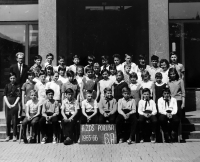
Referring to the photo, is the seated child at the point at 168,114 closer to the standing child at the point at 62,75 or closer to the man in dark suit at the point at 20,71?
the standing child at the point at 62,75

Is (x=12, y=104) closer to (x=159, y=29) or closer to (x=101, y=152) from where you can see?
(x=101, y=152)

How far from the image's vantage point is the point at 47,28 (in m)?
12.8

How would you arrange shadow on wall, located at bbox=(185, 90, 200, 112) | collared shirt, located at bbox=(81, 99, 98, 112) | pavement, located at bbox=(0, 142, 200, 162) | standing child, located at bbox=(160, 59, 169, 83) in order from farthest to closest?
1. shadow on wall, located at bbox=(185, 90, 200, 112)
2. standing child, located at bbox=(160, 59, 169, 83)
3. collared shirt, located at bbox=(81, 99, 98, 112)
4. pavement, located at bbox=(0, 142, 200, 162)

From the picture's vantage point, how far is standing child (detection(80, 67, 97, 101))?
10.6m

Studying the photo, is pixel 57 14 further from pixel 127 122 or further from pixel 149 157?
pixel 149 157

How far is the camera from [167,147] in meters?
9.21

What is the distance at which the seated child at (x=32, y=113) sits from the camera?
32.9 ft

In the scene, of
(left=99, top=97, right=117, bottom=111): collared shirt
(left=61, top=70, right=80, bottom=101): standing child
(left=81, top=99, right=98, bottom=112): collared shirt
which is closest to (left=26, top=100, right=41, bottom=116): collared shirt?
(left=61, top=70, right=80, bottom=101): standing child

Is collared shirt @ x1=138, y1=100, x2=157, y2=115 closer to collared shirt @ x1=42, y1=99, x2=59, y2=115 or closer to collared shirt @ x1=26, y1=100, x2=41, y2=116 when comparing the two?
collared shirt @ x1=42, y1=99, x2=59, y2=115

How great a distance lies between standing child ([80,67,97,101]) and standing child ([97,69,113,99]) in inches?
4.7

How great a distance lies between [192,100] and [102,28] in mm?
4993

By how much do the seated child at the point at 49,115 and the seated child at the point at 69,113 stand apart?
0.23 m

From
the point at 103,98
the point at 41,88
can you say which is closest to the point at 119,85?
the point at 103,98

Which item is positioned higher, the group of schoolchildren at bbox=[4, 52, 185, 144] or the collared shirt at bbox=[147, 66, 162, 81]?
the collared shirt at bbox=[147, 66, 162, 81]
